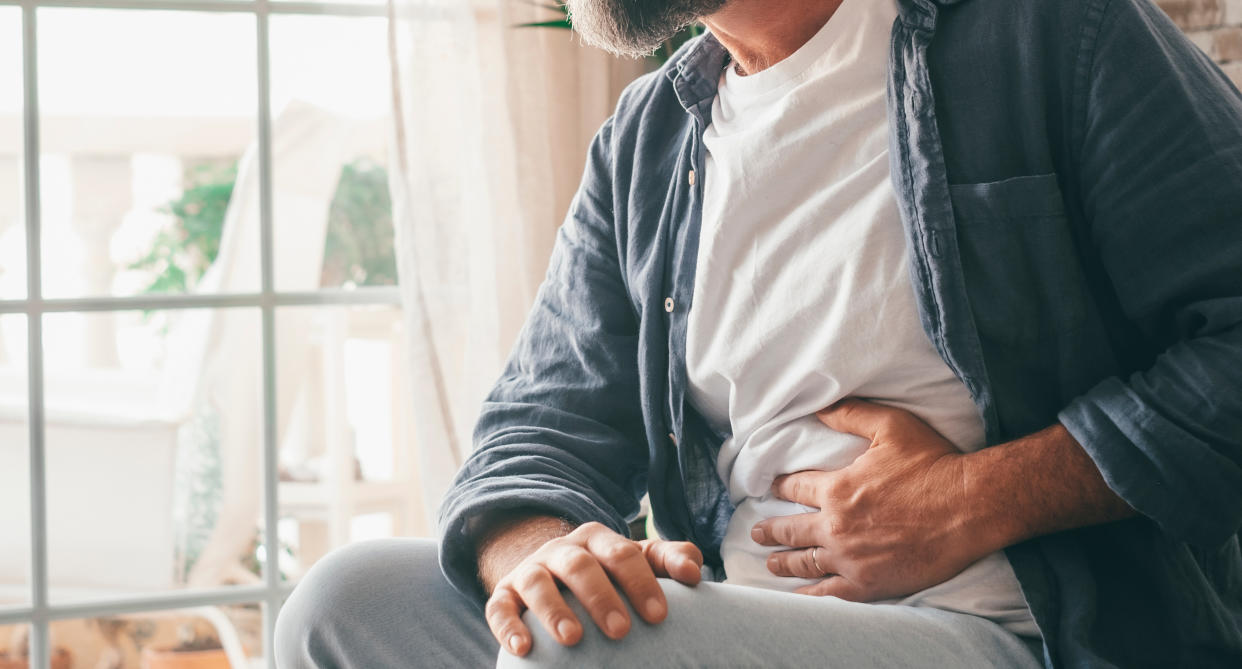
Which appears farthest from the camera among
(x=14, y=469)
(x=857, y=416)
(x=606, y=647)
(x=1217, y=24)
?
(x=14, y=469)

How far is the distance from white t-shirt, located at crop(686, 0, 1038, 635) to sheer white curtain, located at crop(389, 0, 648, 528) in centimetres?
66

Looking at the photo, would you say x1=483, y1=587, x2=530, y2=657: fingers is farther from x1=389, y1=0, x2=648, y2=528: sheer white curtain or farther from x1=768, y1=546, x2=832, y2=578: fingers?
x1=389, y1=0, x2=648, y2=528: sheer white curtain

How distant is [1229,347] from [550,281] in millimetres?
781

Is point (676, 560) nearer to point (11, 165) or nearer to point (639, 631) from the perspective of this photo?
point (639, 631)

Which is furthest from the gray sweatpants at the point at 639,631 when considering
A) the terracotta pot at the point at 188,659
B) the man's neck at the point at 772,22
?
the terracotta pot at the point at 188,659

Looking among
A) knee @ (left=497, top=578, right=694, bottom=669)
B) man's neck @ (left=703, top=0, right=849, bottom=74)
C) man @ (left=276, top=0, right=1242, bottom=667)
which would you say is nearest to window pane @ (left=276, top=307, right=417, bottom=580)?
man @ (left=276, top=0, right=1242, bottom=667)

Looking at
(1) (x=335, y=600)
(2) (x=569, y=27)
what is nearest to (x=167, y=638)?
(1) (x=335, y=600)

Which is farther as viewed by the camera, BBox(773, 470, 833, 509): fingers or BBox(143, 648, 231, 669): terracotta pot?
BBox(143, 648, 231, 669): terracotta pot

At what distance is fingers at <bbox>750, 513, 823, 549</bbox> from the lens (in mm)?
985

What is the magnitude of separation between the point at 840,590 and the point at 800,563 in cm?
5

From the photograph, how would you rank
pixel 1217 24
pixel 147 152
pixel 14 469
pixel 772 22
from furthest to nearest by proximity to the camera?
pixel 147 152 → pixel 14 469 → pixel 1217 24 → pixel 772 22

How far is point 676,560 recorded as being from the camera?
0.86 m

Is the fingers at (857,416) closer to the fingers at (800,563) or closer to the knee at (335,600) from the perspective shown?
the fingers at (800,563)

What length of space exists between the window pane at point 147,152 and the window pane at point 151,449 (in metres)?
0.10
